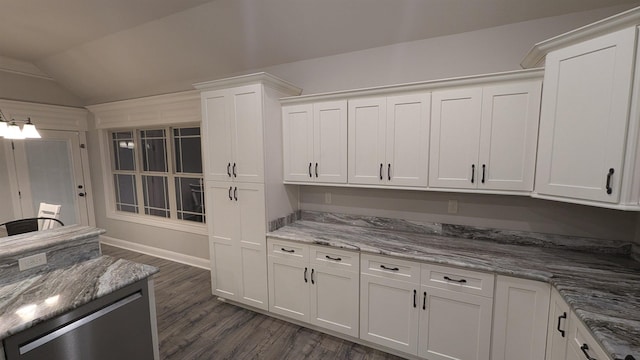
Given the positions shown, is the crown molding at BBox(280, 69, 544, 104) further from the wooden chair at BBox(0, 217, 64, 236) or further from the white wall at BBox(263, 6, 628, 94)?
the wooden chair at BBox(0, 217, 64, 236)

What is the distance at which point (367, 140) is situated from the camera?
2441 millimetres

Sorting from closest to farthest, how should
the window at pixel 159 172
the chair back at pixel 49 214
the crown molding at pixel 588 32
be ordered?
the crown molding at pixel 588 32 → the chair back at pixel 49 214 → the window at pixel 159 172

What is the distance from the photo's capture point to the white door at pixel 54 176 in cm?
416

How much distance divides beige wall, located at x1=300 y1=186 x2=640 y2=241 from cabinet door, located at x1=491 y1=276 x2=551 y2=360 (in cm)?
70

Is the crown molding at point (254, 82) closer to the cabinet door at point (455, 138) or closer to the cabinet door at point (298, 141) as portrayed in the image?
the cabinet door at point (298, 141)

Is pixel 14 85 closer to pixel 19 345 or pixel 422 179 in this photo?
pixel 19 345

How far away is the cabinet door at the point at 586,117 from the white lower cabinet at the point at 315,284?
5.05 feet

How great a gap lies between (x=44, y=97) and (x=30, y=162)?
109cm

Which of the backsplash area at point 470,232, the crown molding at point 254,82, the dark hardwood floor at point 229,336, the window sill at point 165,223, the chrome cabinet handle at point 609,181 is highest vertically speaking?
the crown molding at point 254,82

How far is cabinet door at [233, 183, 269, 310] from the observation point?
104 inches

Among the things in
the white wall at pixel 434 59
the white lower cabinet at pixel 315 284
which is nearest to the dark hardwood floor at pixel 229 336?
the white lower cabinet at pixel 315 284

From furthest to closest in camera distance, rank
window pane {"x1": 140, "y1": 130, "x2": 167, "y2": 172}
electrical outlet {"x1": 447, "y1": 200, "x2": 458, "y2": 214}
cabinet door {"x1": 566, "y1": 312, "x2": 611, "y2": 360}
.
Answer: window pane {"x1": 140, "y1": 130, "x2": 167, "y2": 172} < electrical outlet {"x1": 447, "y1": 200, "x2": 458, "y2": 214} < cabinet door {"x1": 566, "y1": 312, "x2": 611, "y2": 360}

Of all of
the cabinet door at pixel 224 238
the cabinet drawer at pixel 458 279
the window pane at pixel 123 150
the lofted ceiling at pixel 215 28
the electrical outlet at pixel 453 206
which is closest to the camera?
the cabinet drawer at pixel 458 279

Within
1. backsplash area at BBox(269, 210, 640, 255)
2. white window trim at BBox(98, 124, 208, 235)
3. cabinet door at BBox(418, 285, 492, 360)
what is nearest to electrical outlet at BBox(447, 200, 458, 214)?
backsplash area at BBox(269, 210, 640, 255)
